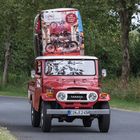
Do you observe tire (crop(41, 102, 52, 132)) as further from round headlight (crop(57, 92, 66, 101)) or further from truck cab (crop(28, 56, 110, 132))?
round headlight (crop(57, 92, 66, 101))

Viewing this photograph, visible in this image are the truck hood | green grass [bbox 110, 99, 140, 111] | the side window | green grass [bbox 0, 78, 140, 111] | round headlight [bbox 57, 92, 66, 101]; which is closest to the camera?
round headlight [bbox 57, 92, 66, 101]

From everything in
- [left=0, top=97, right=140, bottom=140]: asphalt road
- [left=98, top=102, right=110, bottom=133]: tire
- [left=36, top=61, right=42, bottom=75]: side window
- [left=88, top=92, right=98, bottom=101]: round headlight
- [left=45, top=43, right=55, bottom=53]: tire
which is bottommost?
[left=0, top=97, right=140, bottom=140]: asphalt road

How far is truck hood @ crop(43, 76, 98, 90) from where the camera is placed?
19847 millimetres

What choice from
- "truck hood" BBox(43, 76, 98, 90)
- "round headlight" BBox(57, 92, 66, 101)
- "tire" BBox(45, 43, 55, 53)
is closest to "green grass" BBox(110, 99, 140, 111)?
"tire" BBox(45, 43, 55, 53)

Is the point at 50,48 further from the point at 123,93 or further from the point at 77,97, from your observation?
the point at 123,93

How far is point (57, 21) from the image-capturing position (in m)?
25.3

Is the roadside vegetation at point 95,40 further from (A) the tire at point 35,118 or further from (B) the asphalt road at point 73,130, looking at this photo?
(A) the tire at point 35,118

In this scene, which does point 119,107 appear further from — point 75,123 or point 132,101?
point 75,123

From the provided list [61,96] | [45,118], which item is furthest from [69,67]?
[45,118]

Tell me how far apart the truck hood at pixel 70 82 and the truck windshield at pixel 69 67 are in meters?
0.27

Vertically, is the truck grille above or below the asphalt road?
above

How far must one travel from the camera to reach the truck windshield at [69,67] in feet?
68.2

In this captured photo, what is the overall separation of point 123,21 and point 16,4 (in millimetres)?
11254

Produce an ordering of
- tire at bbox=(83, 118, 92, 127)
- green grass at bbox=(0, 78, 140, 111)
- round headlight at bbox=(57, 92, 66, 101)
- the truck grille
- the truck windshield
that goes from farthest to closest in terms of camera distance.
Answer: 1. green grass at bbox=(0, 78, 140, 111)
2. tire at bbox=(83, 118, 92, 127)
3. the truck windshield
4. the truck grille
5. round headlight at bbox=(57, 92, 66, 101)
